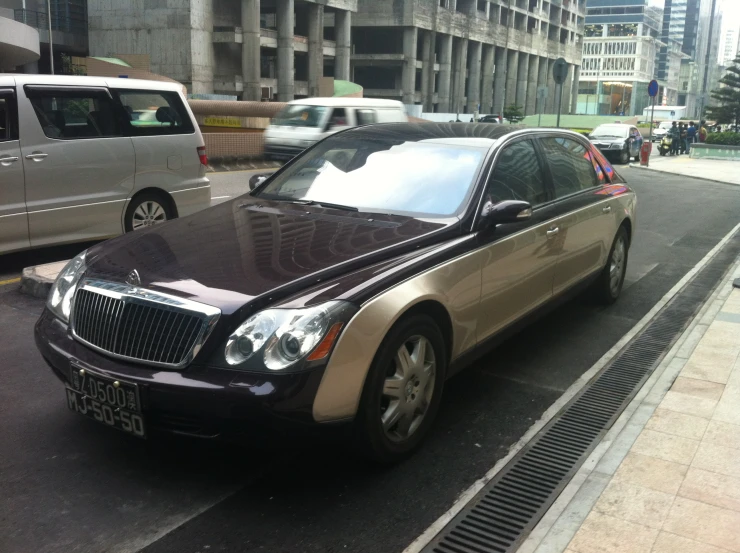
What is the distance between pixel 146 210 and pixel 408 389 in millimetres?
5647

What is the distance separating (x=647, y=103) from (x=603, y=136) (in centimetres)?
13489

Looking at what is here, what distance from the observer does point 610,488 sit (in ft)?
11.6

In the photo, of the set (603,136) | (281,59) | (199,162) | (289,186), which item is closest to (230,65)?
(281,59)

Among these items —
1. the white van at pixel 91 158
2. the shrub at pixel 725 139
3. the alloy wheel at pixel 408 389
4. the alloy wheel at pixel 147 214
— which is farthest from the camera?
the shrub at pixel 725 139

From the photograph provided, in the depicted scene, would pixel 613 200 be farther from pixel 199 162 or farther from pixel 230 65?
pixel 230 65

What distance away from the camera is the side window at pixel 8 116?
7.24 m

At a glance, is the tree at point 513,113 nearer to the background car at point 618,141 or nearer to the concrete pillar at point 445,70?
the concrete pillar at point 445,70

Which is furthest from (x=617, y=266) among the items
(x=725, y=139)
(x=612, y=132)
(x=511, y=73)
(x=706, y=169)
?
(x=511, y=73)

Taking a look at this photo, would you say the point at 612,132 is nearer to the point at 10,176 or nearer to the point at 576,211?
the point at 576,211

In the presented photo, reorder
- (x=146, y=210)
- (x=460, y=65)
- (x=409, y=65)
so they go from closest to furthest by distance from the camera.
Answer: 1. (x=146, y=210)
2. (x=409, y=65)
3. (x=460, y=65)

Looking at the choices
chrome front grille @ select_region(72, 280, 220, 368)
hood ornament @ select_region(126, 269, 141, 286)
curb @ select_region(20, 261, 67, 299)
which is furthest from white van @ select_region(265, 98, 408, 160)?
chrome front grille @ select_region(72, 280, 220, 368)

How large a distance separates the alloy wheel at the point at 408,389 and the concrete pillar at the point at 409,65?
243 ft

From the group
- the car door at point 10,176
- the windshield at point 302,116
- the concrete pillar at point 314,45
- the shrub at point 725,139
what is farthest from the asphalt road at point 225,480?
the concrete pillar at point 314,45

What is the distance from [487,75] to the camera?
9156 centimetres
